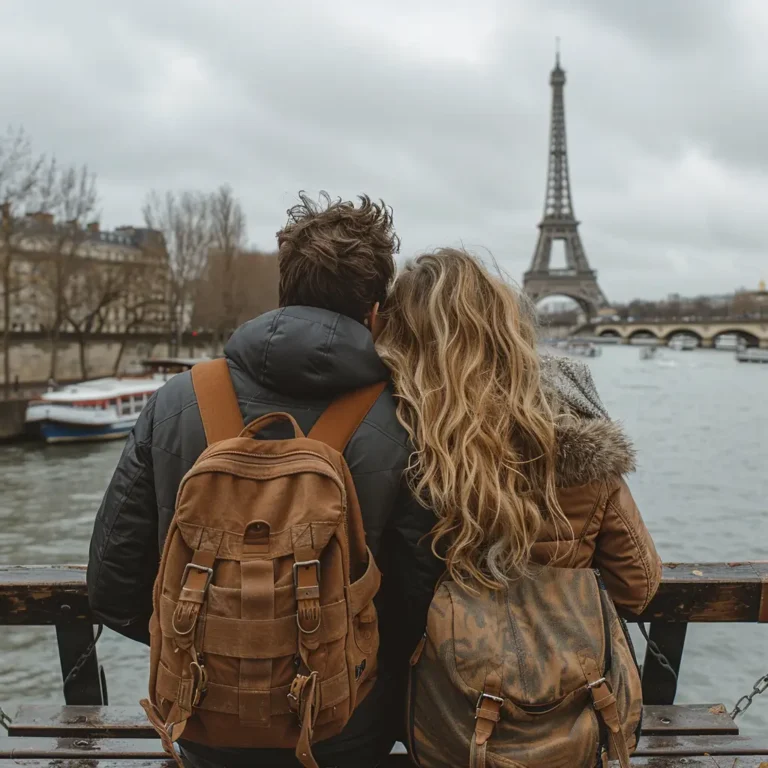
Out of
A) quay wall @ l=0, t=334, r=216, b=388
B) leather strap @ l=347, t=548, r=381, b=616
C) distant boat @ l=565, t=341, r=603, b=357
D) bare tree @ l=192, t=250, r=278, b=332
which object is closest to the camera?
leather strap @ l=347, t=548, r=381, b=616

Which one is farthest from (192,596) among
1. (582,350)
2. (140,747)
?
(582,350)

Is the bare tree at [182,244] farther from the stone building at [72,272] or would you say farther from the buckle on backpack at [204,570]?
the buckle on backpack at [204,570]

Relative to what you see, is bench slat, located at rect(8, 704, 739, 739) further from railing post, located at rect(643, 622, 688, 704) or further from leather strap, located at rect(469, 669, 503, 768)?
leather strap, located at rect(469, 669, 503, 768)

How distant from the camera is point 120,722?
249 cm

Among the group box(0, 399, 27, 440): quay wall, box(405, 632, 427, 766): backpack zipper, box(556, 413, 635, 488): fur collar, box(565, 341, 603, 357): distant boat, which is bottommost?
box(565, 341, 603, 357): distant boat

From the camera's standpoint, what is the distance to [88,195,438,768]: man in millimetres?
1609

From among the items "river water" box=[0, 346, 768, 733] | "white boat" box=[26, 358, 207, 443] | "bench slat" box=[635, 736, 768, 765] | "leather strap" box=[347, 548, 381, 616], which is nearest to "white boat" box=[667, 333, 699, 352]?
"river water" box=[0, 346, 768, 733]

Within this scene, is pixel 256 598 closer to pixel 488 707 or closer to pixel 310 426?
pixel 310 426

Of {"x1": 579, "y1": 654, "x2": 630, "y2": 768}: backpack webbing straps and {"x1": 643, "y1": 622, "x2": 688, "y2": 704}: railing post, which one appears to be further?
{"x1": 643, "y1": 622, "x2": 688, "y2": 704}: railing post

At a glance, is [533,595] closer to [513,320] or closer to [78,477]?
[513,320]

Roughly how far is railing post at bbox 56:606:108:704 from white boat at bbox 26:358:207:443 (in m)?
17.0

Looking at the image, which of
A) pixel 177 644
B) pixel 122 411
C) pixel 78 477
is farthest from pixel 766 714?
pixel 122 411

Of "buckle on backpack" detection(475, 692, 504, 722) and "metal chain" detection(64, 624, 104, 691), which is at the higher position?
"buckle on backpack" detection(475, 692, 504, 722)

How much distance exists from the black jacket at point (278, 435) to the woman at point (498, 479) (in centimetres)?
7
